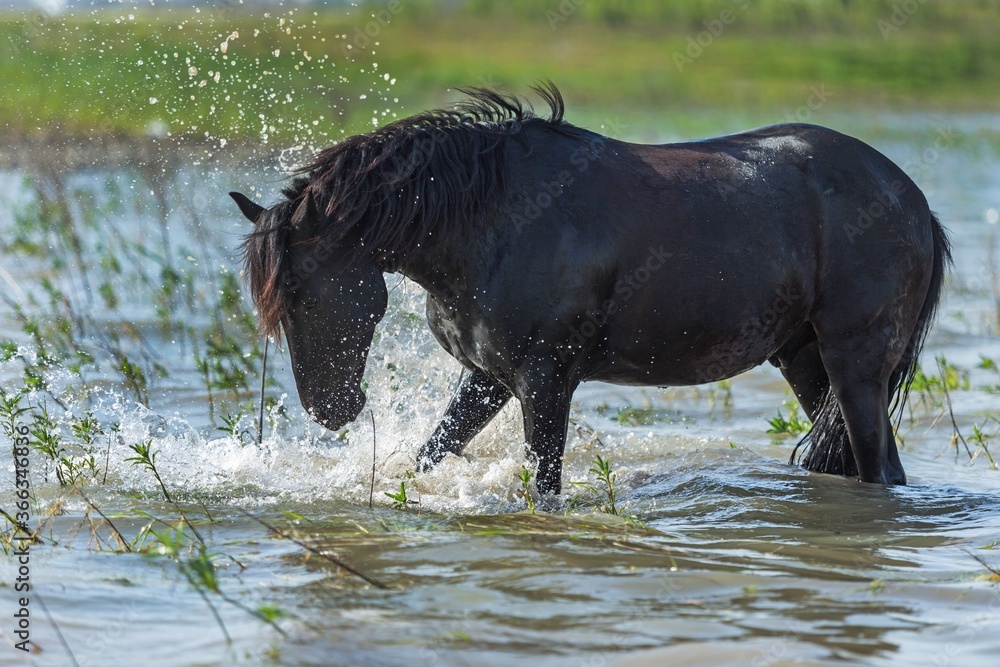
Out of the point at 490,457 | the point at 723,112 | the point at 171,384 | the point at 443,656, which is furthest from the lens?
the point at 723,112

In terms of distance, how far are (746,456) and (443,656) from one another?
3.44 m

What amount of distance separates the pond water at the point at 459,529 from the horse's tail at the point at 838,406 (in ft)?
0.40

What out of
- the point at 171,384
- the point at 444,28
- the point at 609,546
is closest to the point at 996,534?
the point at 609,546

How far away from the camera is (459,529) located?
470cm

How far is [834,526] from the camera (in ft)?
16.5

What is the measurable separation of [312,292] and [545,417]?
113 cm

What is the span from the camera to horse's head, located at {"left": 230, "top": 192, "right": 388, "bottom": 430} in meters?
4.72

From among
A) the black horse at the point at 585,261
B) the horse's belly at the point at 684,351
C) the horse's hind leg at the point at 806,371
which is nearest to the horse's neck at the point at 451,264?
the black horse at the point at 585,261

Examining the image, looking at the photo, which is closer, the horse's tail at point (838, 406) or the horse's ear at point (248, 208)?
the horse's ear at point (248, 208)

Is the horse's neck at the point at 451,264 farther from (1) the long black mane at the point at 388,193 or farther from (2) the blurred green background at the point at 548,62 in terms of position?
(2) the blurred green background at the point at 548,62

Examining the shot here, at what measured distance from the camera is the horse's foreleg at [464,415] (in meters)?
5.54

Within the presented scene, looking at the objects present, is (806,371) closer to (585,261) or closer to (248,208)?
(585,261)

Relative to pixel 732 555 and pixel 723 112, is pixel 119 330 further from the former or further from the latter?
pixel 723 112

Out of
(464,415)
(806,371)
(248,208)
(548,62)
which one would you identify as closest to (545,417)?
(464,415)
